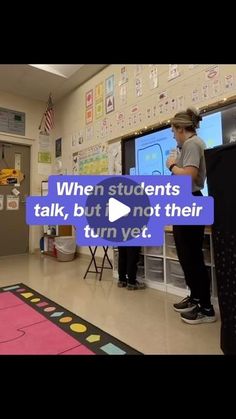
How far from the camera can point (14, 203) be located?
13.6 feet

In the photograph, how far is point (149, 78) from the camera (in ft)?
8.94

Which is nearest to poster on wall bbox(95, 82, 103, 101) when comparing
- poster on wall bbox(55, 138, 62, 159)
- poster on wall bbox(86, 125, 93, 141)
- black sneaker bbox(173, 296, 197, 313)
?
poster on wall bbox(86, 125, 93, 141)

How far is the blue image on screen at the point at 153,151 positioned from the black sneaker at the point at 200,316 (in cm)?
119

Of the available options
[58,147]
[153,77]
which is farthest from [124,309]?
[58,147]

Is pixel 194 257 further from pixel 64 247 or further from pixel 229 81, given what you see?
pixel 64 247

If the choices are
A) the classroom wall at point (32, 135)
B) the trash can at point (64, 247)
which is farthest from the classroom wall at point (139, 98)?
the classroom wall at point (32, 135)

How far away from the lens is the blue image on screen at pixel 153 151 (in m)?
2.31

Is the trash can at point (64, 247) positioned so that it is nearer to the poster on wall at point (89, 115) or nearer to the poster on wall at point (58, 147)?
the poster on wall at point (58, 147)

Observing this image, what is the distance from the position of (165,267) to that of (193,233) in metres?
0.78

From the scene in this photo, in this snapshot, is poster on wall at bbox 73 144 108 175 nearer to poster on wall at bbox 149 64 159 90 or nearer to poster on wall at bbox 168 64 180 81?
poster on wall at bbox 149 64 159 90

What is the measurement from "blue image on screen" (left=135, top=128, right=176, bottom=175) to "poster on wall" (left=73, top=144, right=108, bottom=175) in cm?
81
